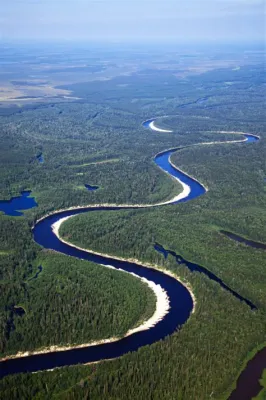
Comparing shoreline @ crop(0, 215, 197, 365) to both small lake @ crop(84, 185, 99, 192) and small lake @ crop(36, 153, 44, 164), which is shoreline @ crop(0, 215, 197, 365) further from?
small lake @ crop(36, 153, 44, 164)

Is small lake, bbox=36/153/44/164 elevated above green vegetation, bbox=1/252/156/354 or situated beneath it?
elevated above

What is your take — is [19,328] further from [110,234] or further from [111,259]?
[110,234]

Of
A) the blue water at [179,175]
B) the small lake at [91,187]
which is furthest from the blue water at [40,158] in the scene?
the blue water at [179,175]

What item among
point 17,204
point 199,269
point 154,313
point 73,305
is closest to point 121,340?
point 154,313

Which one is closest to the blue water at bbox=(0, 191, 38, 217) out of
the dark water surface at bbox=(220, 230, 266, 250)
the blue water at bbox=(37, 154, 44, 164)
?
the blue water at bbox=(37, 154, 44, 164)

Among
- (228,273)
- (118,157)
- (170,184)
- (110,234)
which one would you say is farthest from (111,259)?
(118,157)

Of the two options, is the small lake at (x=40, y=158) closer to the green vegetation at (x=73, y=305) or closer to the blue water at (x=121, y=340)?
the blue water at (x=121, y=340)

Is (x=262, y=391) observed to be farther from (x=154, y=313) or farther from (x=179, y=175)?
(x=179, y=175)
